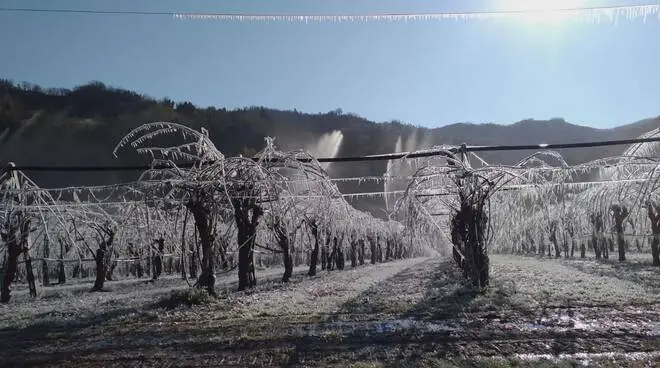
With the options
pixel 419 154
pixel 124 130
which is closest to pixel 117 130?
pixel 124 130

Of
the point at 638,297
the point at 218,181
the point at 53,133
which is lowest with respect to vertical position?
the point at 638,297

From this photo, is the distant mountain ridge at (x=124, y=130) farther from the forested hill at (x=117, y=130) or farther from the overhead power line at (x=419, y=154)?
the overhead power line at (x=419, y=154)

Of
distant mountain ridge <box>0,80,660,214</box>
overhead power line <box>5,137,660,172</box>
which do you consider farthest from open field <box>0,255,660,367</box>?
distant mountain ridge <box>0,80,660,214</box>

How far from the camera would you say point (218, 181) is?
892 cm

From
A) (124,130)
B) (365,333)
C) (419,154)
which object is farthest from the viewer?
(124,130)

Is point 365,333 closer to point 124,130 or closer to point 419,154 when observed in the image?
point 419,154

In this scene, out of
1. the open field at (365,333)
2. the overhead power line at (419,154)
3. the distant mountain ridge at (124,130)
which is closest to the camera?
the open field at (365,333)

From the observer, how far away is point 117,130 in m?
63.3

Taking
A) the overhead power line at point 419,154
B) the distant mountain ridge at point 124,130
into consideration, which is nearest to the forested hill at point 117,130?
the distant mountain ridge at point 124,130

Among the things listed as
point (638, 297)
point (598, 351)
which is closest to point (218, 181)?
point (598, 351)

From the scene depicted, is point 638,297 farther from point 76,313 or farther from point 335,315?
point 76,313

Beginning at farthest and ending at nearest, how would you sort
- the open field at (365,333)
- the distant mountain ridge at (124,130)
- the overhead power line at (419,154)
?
the distant mountain ridge at (124,130), the overhead power line at (419,154), the open field at (365,333)

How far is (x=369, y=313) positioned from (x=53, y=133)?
208ft

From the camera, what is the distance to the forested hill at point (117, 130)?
5534 cm
